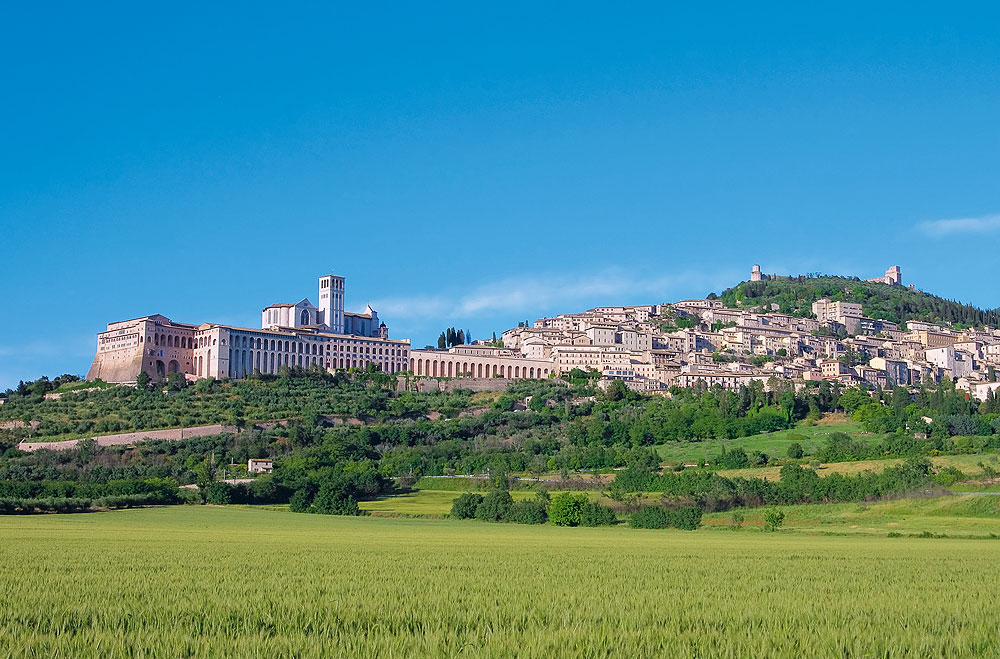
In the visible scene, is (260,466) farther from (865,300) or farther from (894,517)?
(865,300)

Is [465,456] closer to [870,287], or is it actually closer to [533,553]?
[533,553]

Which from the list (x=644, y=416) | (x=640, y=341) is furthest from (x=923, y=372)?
(x=644, y=416)

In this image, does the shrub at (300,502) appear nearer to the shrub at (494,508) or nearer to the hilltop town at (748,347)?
the shrub at (494,508)

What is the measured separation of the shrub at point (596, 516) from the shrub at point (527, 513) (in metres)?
2.31

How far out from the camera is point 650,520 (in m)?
45.8

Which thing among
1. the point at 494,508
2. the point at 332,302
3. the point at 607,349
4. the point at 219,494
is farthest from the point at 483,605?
the point at 332,302

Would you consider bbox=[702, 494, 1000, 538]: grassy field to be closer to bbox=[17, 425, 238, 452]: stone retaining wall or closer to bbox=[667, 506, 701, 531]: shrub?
bbox=[667, 506, 701, 531]: shrub

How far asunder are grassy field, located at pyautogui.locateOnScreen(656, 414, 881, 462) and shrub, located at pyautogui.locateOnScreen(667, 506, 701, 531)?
3089cm

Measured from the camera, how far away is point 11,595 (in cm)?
1227

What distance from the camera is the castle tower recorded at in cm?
12900

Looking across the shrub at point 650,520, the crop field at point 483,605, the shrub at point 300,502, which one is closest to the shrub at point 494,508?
the shrub at point 650,520

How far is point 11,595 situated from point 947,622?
1022 centimetres

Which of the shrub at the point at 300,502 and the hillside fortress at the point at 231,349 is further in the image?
the hillside fortress at the point at 231,349

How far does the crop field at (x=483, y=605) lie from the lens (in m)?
9.07
